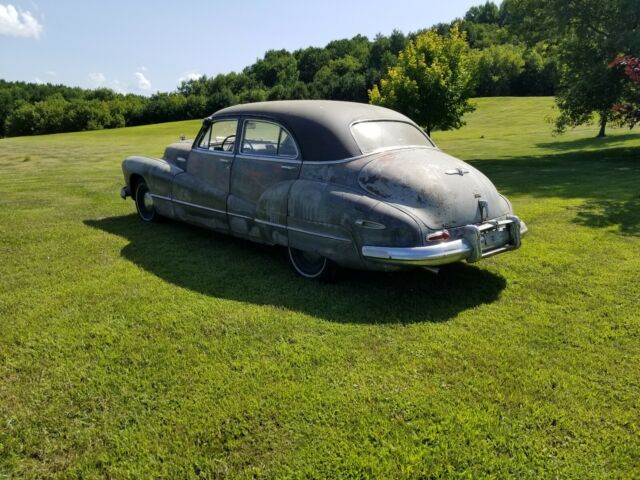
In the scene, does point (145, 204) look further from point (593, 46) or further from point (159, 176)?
point (593, 46)

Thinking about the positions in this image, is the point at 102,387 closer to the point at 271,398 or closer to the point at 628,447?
the point at 271,398

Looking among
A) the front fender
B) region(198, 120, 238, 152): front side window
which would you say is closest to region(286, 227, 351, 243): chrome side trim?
region(198, 120, 238, 152): front side window

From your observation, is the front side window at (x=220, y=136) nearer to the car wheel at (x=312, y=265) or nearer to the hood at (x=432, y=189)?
the car wheel at (x=312, y=265)

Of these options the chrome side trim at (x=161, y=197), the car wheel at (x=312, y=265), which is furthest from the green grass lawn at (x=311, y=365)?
the chrome side trim at (x=161, y=197)

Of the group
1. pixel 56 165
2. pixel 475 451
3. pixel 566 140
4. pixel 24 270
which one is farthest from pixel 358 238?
pixel 566 140

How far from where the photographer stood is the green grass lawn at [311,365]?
8.45 ft

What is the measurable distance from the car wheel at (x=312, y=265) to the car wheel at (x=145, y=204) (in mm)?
3155

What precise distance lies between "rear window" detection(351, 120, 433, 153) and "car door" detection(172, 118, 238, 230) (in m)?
1.68

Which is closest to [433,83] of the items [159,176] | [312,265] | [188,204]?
[159,176]

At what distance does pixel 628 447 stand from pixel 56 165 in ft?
65.3

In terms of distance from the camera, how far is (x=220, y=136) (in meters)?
6.09

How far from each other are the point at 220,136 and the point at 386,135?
2.21 m

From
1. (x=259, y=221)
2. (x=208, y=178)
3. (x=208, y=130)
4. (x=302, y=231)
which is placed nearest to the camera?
(x=302, y=231)

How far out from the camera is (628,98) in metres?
16.1
